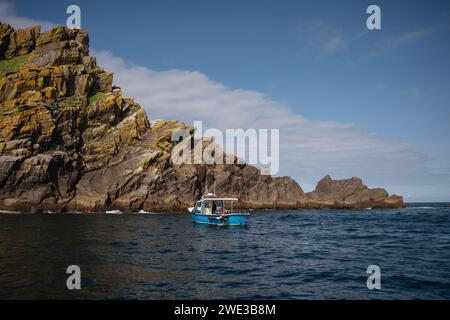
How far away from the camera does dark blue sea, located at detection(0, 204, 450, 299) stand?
17250 mm

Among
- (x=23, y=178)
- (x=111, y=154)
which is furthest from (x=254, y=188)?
(x=23, y=178)

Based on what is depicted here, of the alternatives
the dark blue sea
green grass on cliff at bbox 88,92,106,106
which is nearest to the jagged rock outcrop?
green grass on cliff at bbox 88,92,106,106

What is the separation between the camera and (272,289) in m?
18.0

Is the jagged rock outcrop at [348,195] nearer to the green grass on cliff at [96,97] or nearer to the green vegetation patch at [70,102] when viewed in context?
the green grass on cliff at [96,97]

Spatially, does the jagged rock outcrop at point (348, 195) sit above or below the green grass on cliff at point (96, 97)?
below

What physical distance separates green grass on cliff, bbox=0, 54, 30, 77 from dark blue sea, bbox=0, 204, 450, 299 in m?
76.4

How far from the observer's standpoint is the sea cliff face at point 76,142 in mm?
77562

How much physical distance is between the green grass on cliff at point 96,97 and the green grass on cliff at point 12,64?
70.9 feet

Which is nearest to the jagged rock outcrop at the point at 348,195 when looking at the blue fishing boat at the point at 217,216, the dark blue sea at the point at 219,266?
the blue fishing boat at the point at 217,216

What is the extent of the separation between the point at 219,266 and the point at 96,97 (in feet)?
298

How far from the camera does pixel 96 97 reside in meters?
101

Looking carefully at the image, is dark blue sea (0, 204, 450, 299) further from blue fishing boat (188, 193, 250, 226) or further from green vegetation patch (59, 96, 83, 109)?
green vegetation patch (59, 96, 83, 109)

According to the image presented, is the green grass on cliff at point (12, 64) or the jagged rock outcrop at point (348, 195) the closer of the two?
the green grass on cliff at point (12, 64)
